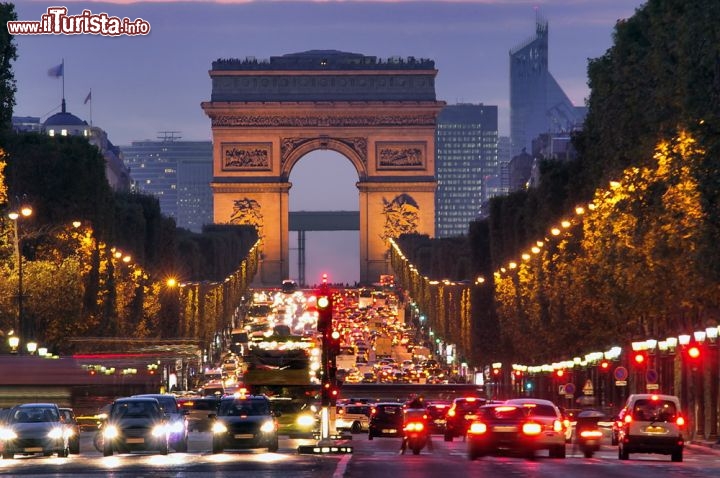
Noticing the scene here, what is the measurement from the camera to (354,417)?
7894 centimetres

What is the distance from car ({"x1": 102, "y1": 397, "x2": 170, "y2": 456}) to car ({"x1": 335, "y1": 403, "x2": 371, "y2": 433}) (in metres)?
27.9

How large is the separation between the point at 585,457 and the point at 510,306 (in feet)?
180

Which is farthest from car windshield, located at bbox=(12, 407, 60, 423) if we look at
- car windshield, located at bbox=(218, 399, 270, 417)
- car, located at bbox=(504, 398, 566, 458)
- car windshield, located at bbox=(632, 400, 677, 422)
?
car windshield, located at bbox=(632, 400, 677, 422)

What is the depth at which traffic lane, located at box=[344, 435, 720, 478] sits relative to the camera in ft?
127

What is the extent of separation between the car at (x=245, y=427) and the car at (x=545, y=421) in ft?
23.6

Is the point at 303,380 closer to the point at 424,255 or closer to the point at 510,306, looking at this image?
the point at 510,306

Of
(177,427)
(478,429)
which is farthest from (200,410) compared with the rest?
(478,429)

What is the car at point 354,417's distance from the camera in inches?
3078

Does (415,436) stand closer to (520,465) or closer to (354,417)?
(520,465)

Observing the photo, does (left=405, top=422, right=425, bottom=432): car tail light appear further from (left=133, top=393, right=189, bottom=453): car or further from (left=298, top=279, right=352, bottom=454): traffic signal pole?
(left=133, top=393, right=189, bottom=453): car

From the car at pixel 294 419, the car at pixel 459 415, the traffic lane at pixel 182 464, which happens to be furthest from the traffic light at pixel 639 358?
the traffic lane at pixel 182 464

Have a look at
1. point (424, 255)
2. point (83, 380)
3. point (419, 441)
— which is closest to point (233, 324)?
point (424, 255)

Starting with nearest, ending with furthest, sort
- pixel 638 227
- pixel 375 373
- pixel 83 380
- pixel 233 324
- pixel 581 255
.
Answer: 1. pixel 638 227
2. pixel 83 380
3. pixel 581 255
4. pixel 375 373
5. pixel 233 324

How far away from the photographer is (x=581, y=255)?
82.2 meters
